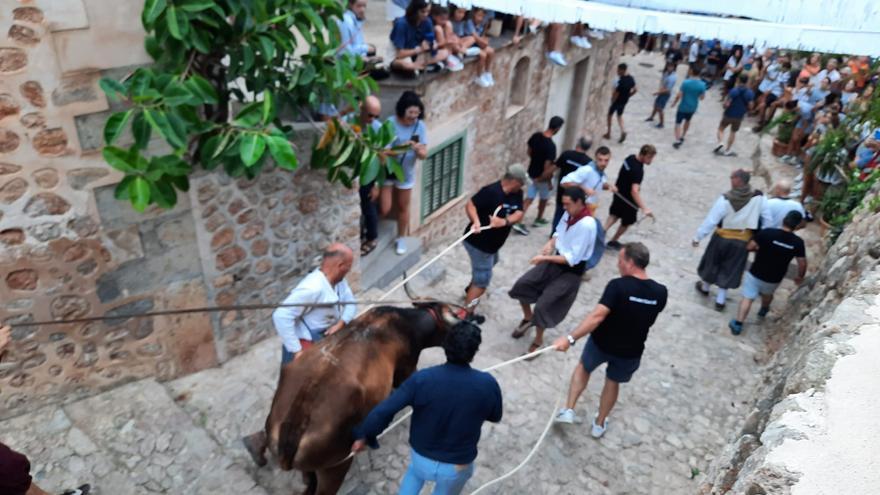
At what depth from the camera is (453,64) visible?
27.7 feet

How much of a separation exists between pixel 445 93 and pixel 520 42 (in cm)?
240

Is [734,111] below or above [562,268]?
below

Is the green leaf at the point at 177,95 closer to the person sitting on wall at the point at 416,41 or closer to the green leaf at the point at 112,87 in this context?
the green leaf at the point at 112,87

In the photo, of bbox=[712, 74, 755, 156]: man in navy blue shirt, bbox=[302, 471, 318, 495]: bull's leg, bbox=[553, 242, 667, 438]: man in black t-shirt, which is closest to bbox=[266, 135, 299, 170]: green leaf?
bbox=[302, 471, 318, 495]: bull's leg

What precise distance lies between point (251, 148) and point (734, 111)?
13359 millimetres

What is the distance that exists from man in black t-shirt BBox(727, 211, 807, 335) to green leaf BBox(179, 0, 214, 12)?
614cm

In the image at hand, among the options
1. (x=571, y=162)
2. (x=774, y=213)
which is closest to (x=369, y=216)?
(x=571, y=162)

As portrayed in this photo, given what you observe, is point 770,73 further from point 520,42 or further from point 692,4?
point 692,4

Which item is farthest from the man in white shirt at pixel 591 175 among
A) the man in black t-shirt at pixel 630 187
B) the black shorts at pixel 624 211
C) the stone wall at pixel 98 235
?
the stone wall at pixel 98 235

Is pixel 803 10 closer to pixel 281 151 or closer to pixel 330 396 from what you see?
pixel 281 151

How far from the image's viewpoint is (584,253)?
623cm

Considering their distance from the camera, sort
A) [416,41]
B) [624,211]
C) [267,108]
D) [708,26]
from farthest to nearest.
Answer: [624,211], [416,41], [708,26], [267,108]

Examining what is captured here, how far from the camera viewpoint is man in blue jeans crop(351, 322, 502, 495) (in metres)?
3.72

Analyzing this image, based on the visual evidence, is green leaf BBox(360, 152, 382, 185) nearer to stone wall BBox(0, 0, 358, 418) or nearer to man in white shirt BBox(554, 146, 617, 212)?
stone wall BBox(0, 0, 358, 418)
